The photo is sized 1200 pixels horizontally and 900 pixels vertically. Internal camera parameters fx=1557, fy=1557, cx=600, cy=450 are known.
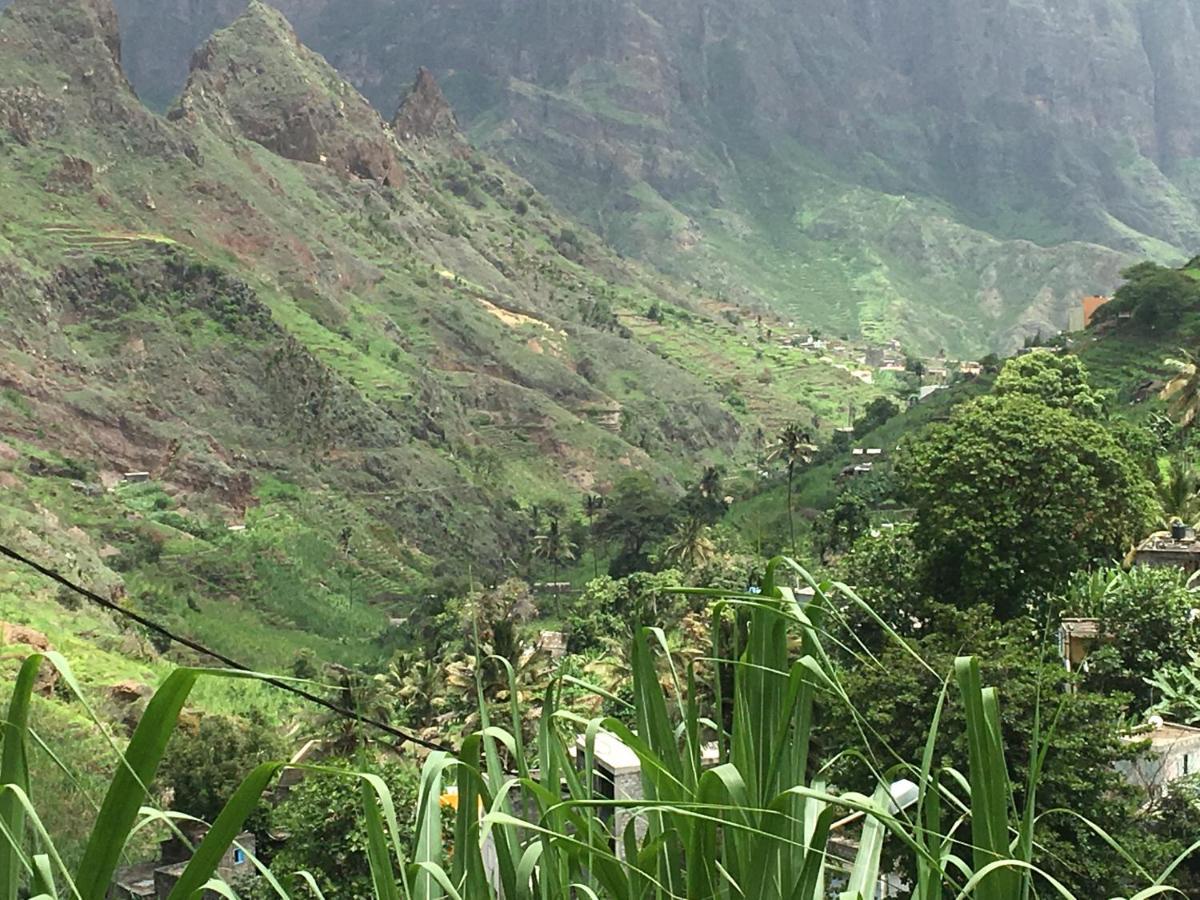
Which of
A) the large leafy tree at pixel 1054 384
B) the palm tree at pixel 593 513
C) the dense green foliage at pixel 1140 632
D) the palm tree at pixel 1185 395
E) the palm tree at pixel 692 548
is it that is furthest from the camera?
the palm tree at pixel 593 513

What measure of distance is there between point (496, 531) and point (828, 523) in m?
45.2

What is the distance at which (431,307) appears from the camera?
150 m

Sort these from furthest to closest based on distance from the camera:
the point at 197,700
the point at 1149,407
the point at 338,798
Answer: the point at 1149,407 → the point at 197,700 → the point at 338,798

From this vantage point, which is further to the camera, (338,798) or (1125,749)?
(338,798)

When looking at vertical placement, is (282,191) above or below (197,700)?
above

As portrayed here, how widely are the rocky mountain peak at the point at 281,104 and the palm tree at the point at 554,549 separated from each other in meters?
85.3

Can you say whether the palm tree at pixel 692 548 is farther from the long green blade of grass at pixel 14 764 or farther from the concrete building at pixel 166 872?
the long green blade of grass at pixel 14 764

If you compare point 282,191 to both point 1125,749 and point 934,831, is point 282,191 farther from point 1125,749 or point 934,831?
point 934,831

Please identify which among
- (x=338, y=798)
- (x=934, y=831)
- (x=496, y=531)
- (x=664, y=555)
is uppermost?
(x=934, y=831)

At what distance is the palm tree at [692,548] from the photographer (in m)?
71.5

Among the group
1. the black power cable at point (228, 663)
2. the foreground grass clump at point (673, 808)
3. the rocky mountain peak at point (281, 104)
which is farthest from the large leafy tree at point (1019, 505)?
the rocky mountain peak at point (281, 104)

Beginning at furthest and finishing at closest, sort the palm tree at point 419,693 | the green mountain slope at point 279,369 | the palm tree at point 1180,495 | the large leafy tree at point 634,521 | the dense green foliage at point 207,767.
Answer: the green mountain slope at point 279,369
the large leafy tree at point 634,521
the palm tree at point 419,693
the palm tree at point 1180,495
the dense green foliage at point 207,767

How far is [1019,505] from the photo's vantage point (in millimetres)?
40594

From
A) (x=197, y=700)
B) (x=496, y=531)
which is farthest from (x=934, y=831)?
(x=496, y=531)
